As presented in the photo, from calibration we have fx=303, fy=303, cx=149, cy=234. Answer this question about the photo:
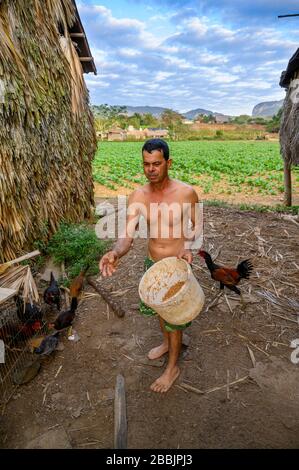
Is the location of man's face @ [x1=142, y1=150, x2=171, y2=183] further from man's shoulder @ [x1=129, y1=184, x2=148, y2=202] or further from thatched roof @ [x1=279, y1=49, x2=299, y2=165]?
thatched roof @ [x1=279, y1=49, x2=299, y2=165]

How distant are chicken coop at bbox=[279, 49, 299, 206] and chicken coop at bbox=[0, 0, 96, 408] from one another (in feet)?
16.3

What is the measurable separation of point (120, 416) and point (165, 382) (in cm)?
52

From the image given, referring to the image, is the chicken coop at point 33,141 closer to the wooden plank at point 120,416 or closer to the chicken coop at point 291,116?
the wooden plank at point 120,416

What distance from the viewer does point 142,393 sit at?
2.78 m

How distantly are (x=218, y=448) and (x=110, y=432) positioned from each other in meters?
0.84

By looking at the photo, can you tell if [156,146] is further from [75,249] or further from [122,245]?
[75,249]

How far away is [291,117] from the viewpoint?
762 centimetres

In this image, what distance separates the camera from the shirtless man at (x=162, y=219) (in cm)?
255

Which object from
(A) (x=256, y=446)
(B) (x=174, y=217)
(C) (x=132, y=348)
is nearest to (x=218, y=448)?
(A) (x=256, y=446)

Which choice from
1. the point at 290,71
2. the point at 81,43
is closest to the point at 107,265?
the point at 81,43

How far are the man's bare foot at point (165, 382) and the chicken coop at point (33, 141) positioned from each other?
130cm

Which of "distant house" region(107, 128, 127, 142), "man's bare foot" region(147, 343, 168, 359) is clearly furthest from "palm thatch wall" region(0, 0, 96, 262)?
"distant house" region(107, 128, 127, 142)

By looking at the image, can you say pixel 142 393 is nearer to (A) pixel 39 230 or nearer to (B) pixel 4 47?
(A) pixel 39 230

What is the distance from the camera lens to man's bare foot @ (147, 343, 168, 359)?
10.5 ft
